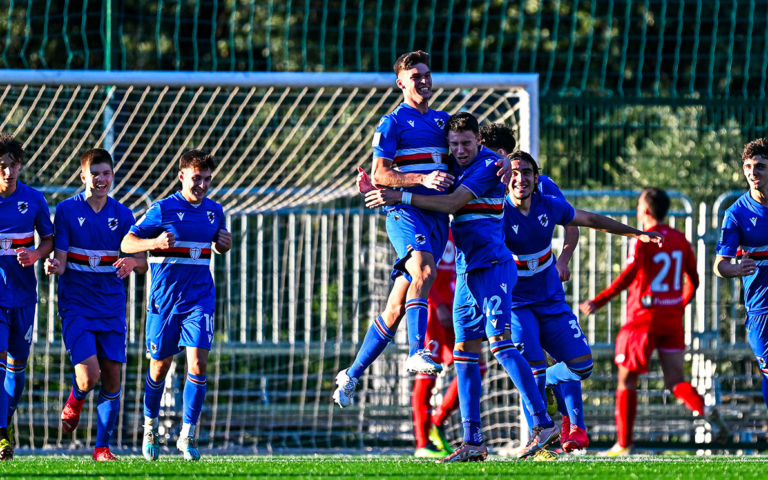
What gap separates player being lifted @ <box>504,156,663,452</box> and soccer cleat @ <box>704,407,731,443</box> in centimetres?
322

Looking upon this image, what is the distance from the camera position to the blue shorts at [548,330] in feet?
24.9

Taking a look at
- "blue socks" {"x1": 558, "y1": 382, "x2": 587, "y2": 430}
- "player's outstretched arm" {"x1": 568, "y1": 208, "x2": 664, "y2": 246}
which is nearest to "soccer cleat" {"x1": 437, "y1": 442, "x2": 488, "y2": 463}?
"blue socks" {"x1": 558, "y1": 382, "x2": 587, "y2": 430}

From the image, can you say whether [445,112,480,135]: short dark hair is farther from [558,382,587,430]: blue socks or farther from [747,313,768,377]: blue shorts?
[747,313,768,377]: blue shorts

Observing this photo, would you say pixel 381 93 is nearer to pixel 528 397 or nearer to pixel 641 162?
pixel 528 397

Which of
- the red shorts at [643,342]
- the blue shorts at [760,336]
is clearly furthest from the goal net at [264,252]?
the blue shorts at [760,336]

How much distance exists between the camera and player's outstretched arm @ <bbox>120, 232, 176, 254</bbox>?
7375mm

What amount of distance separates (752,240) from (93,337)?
4381 mm

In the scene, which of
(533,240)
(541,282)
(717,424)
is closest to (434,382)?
(541,282)

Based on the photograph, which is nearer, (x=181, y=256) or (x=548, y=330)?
(x=548, y=330)

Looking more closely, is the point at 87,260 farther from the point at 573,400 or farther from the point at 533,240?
the point at 573,400

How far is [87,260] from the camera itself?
7781 millimetres

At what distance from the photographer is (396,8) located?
15672mm

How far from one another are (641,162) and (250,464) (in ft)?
28.9

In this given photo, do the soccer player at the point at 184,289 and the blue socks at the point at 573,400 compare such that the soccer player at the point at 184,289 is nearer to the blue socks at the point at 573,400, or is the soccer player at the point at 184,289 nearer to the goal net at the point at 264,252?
the goal net at the point at 264,252
